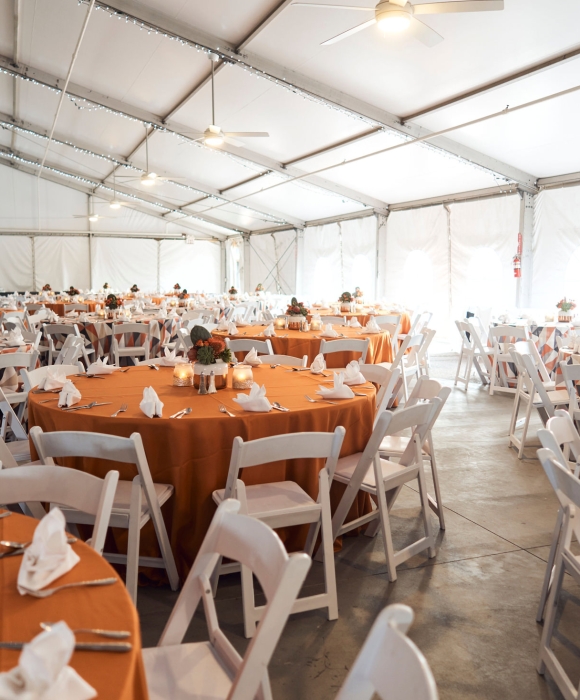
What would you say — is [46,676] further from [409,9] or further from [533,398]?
[409,9]

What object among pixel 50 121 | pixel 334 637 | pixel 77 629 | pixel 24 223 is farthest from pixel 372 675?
pixel 24 223

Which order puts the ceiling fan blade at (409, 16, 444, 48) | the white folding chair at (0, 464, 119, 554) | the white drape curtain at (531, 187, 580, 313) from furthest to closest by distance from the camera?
the white drape curtain at (531, 187, 580, 313), the ceiling fan blade at (409, 16, 444, 48), the white folding chair at (0, 464, 119, 554)

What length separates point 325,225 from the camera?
17484mm

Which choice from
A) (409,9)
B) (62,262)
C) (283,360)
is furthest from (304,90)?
(62,262)

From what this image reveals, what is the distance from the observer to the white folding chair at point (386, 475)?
2.73m

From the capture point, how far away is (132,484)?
2.46 meters

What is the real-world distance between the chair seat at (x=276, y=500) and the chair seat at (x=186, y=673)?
79 centimetres

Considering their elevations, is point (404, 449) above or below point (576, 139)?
below

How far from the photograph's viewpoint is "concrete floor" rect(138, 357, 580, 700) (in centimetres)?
219

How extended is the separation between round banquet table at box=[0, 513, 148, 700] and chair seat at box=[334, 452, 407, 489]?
172cm

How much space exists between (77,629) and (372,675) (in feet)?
1.81

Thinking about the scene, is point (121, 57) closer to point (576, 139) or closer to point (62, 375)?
point (576, 139)

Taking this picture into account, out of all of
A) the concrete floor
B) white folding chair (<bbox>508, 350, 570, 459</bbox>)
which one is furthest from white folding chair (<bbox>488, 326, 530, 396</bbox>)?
the concrete floor

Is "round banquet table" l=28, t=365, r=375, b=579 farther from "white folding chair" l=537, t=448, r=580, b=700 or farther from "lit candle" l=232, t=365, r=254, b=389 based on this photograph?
"white folding chair" l=537, t=448, r=580, b=700
